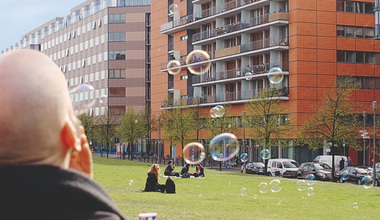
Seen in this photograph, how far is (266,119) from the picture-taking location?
51.7 meters

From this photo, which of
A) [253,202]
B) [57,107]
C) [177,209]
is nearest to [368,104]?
[253,202]

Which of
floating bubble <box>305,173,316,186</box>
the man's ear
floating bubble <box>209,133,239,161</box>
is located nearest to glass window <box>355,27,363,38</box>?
floating bubble <box>305,173,316,186</box>

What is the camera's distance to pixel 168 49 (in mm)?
79375

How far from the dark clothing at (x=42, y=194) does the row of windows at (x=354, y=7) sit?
60215mm

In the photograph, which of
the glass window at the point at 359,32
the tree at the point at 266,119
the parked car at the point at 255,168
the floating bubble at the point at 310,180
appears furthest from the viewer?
the glass window at the point at 359,32

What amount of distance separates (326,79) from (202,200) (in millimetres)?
40834

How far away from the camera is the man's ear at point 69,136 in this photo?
1.33m

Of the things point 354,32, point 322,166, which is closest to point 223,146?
point 322,166

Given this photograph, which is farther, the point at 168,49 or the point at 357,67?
the point at 168,49

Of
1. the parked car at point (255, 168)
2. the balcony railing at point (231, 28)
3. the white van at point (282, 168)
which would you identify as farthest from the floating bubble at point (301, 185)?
the balcony railing at point (231, 28)

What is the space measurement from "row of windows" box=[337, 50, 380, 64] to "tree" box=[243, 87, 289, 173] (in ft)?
29.7

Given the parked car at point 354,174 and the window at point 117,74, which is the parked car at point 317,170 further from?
the window at point 117,74

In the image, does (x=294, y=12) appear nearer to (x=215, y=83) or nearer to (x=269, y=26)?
(x=269, y=26)

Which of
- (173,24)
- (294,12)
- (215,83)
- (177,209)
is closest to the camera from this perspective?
(177,209)
